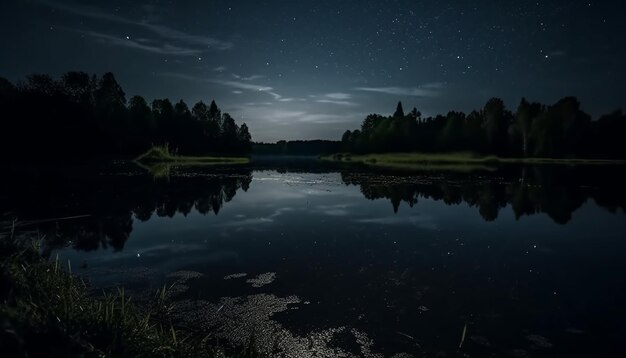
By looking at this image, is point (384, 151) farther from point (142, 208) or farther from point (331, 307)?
point (331, 307)

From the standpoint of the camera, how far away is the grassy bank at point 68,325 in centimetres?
318

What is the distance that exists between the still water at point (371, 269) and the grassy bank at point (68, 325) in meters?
0.81

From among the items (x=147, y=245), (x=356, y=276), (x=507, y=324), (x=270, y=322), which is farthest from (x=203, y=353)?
(x=147, y=245)

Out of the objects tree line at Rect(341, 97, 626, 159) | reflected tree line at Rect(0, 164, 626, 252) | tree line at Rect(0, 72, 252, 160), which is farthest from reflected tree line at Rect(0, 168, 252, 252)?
tree line at Rect(341, 97, 626, 159)

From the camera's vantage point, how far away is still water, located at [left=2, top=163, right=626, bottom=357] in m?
6.09

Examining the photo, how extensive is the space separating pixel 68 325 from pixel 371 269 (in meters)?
6.73

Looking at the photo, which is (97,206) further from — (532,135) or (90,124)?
(532,135)

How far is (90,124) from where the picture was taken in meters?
68.4

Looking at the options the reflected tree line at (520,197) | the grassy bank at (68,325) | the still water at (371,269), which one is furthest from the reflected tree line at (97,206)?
the reflected tree line at (520,197)

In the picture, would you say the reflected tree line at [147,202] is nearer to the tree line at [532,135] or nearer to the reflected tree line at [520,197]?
the reflected tree line at [520,197]

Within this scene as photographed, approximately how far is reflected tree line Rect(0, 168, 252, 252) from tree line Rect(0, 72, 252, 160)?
131 feet

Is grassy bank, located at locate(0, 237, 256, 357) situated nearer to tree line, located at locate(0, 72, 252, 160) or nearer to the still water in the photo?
the still water

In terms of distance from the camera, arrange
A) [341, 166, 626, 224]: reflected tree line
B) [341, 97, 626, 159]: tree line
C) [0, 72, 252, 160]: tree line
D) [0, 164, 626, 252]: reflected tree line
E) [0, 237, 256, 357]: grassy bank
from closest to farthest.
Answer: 1. [0, 237, 256, 357]: grassy bank
2. [0, 164, 626, 252]: reflected tree line
3. [341, 166, 626, 224]: reflected tree line
4. [0, 72, 252, 160]: tree line
5. [341, 97, 626, 159]: tree line

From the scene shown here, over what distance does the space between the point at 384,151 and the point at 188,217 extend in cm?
11077
